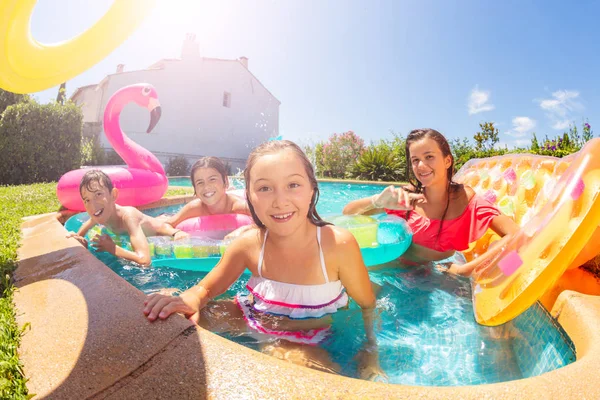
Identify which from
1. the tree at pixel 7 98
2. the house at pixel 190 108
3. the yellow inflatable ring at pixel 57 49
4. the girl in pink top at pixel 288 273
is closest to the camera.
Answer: the girl in pink top at pixel 288 273

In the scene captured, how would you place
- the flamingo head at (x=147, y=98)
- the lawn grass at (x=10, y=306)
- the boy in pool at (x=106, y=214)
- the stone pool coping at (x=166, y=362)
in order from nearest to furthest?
the stone pool coping at (x=166, y=362)
the lawn grass at (x=10, y=306)
the boy in pool at (x=106, y=214)
the flamingo head at (x=147, y=98)

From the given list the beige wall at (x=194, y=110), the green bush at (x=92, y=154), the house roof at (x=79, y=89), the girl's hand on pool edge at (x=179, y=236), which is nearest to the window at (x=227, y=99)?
the beige wall at (x=194, y=110)

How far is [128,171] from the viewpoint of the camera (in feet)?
19.9

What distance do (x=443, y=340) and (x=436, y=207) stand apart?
156cm

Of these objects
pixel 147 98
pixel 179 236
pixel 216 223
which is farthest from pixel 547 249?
pixel 147 98

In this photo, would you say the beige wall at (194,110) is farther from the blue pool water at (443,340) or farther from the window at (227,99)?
the blue pool water at (443,340)

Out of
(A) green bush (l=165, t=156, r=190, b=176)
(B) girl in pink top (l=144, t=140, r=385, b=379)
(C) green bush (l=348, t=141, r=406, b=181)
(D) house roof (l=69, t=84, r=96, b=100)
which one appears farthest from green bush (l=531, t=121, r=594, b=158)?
(D) house roof (l=69, t=84, r=96, b=100)

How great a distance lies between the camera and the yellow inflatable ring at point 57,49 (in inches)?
85.9

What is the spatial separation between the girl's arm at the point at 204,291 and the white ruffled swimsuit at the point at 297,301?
0.45 feet

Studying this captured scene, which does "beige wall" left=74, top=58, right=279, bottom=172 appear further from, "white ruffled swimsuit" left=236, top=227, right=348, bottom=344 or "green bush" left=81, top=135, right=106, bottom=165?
"white ruffled swimsuit" left=236, top=227, right=348, bottom=344

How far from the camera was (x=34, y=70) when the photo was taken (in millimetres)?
2330

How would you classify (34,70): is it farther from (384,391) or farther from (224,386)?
(384,391)

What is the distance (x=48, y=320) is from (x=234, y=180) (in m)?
12.1

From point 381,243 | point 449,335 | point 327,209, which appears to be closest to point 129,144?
point 327,209
